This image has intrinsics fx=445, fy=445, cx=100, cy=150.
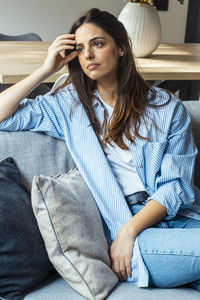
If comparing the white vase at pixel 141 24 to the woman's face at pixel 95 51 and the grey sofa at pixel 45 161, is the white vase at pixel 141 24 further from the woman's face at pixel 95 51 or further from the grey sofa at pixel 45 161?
the grey sofa at pixel 45 161

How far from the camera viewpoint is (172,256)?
4.56 ft

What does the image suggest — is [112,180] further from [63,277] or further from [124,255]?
[63,277]

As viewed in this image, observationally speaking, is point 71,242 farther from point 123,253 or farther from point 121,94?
point 121,94

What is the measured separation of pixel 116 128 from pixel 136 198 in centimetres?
27

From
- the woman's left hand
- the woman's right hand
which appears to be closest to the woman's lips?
the woman's right hand

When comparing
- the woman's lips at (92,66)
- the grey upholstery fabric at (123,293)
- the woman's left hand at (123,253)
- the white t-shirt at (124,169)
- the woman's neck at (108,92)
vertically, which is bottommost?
the grey upholstery fabric at (123,293)

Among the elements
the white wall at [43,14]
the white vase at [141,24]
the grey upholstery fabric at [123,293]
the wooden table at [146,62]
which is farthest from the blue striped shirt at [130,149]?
the white wall at [43,14]

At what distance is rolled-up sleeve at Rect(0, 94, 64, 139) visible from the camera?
64.7 inches

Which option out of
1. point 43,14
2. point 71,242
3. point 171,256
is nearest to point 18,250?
point 71,242

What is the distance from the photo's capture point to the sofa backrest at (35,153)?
1.63 metres

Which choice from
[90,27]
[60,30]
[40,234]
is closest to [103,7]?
[60,30]

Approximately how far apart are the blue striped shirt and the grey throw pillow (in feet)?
0.54

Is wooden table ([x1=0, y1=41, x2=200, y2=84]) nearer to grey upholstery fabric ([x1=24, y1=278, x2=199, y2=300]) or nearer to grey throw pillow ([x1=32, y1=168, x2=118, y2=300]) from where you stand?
grey throw pillow ([x1=32, y1=168, x2=118, y2=300])

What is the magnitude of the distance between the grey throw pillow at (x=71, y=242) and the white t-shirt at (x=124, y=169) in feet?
0.81
